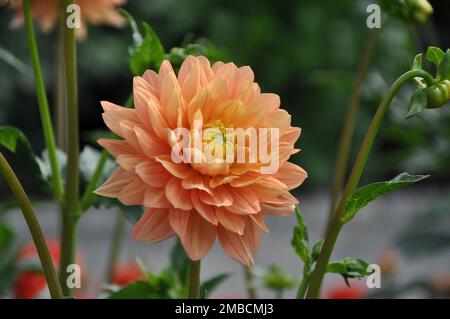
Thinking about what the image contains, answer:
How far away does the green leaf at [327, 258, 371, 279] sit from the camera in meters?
0.58

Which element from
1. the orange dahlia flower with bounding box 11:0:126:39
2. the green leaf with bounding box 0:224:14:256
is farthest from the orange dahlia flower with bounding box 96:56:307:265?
the green leaf with bounding box 0:224:14:256

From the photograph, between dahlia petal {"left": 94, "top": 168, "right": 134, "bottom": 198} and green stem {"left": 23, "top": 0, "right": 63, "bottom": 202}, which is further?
green stem {"left": 23, "top": 0, "right": 63, "bottom": 202}

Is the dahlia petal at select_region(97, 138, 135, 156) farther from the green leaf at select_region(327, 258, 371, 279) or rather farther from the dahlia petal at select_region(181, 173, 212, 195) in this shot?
the green leaf at select_region(327, 258, 371, 279)

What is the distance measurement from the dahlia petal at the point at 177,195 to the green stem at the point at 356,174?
11cm

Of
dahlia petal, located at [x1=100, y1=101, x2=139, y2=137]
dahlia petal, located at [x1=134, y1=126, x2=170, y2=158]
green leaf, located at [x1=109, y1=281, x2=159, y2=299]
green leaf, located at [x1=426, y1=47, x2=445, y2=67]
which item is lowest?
green leaf, located at [x1=109, y1=281, x2=159, y2=299]

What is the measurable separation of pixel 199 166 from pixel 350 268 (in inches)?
5.8

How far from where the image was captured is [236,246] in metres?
0.51

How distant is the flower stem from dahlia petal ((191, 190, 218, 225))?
0.19 feet

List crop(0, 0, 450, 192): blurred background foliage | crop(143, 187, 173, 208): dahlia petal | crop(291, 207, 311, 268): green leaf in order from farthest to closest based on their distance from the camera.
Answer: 1. crop(0, 0, 450, 192): blurred background foliage
2. crop(291, 207, 311, 268): green leaf
3. crop(143, 187, 173, 208): dahlia petal

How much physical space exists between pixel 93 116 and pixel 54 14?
10.3 ft

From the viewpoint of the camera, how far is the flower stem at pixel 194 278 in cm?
55
